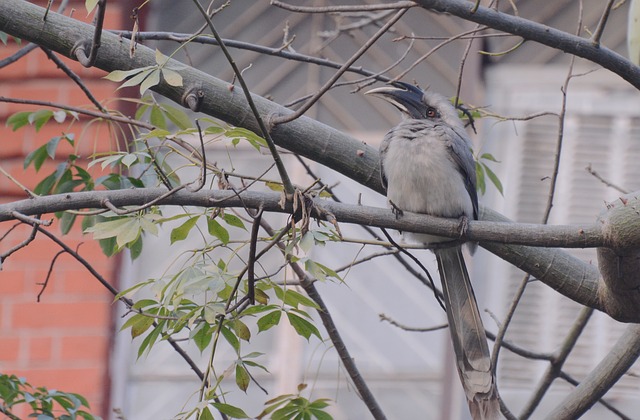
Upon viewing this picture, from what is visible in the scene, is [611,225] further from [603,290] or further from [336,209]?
[336,209]

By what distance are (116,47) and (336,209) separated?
0.76m

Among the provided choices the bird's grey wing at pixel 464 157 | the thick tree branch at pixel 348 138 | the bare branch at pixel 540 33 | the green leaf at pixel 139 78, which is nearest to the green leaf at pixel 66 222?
the thick tree branch at pixel 348 138

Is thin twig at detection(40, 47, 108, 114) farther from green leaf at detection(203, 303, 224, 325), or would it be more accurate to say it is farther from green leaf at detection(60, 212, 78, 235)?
green leaf at detection(203, 303, 224, 325)

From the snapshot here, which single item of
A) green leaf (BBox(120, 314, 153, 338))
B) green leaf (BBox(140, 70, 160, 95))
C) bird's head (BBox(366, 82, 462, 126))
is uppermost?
bird's head (BBox(366, 82, 462, 126))

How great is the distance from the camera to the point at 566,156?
4828mm

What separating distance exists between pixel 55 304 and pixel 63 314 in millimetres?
61

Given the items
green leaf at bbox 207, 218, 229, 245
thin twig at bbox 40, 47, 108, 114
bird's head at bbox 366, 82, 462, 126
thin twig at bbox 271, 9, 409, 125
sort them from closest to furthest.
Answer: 1. thin twig at bbox 271, 9, 409, 125
2. green leaf at bbox 207, 218, 229, 245
3. thin twig at bbox 40, 47, 108, 114
4. bird's head at bbox 366, 82, 462, 126

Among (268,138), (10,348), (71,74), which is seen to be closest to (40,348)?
(10,348)

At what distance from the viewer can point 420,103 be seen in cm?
337

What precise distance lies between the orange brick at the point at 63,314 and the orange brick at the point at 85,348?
7 cm

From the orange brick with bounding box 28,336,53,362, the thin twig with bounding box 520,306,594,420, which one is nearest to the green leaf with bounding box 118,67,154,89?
the thin twig with bounding box 520,306,594,420

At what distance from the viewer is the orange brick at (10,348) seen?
4484 mm

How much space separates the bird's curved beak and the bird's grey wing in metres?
0.18

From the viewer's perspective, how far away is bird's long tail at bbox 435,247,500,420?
2.71 meters
